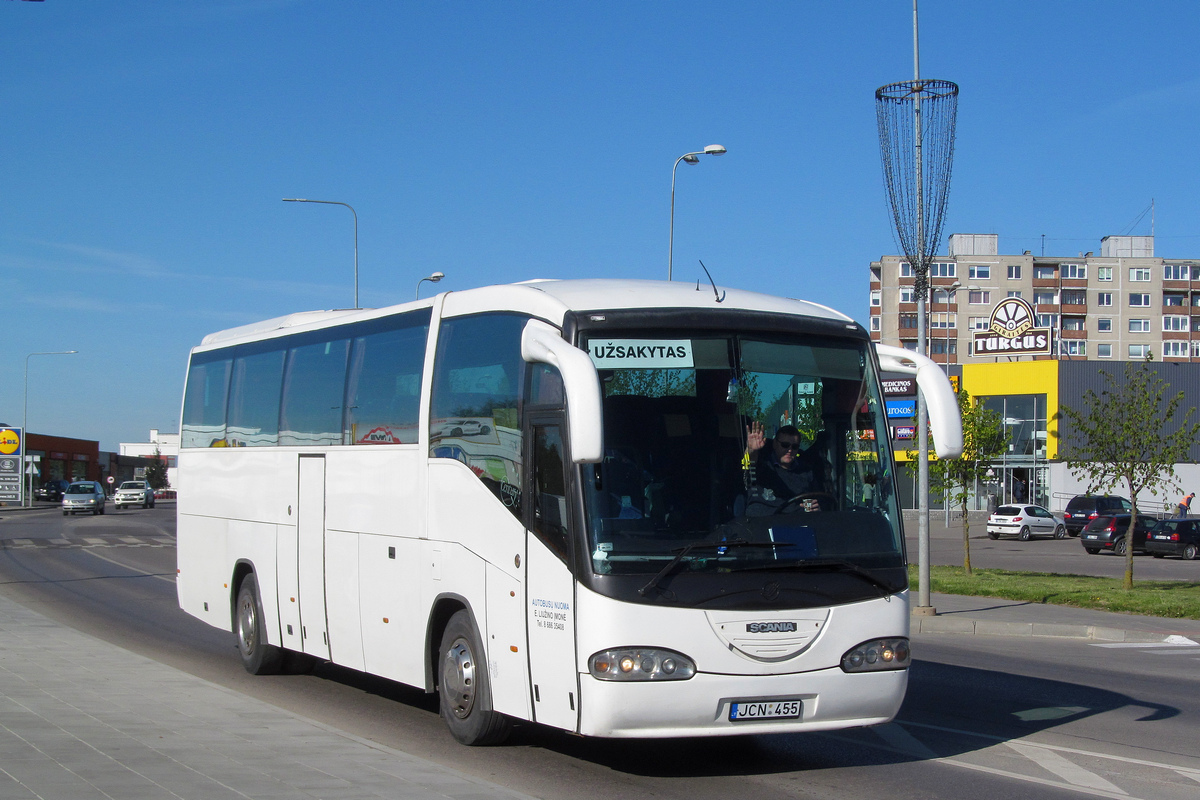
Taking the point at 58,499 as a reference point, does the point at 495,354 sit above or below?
above

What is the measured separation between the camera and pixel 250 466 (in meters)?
12.6

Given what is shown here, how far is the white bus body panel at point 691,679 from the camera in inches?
273

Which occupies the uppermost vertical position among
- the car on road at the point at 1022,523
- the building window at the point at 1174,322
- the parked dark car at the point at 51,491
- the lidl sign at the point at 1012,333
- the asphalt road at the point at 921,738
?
the building window at the point at 1174,322

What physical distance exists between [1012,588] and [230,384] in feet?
54.4

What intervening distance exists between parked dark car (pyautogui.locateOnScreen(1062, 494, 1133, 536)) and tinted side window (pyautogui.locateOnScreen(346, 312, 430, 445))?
47312mm

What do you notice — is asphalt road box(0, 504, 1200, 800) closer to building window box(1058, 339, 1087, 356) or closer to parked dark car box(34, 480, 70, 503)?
parked dark car box(34, 480, 70, 503)

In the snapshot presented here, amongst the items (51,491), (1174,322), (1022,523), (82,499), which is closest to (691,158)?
(1022,523)

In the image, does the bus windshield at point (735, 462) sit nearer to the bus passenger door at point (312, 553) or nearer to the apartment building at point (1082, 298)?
the bus passenger door at point (312, 553)

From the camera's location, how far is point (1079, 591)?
2348 cm

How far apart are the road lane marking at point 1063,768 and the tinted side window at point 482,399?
3839mm

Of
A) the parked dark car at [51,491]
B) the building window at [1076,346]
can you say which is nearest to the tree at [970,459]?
the parked dark car at [51,491]

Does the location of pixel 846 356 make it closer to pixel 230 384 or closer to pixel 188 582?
pixel 230 384

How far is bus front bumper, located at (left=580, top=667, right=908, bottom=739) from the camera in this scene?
6.93 m

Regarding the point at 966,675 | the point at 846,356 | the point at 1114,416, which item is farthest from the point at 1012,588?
the point at 846,356
